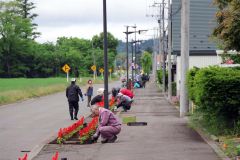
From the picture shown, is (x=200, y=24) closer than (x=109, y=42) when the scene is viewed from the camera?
Yes

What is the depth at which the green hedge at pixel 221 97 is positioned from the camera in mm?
14758

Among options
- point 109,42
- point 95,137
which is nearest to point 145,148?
point 95,137

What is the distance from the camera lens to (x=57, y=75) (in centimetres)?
11894

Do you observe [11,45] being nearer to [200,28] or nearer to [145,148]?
[200,28]

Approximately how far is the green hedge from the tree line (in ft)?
307

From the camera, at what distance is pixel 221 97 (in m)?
14.8

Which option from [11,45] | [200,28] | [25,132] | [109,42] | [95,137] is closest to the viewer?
A: [95,137]

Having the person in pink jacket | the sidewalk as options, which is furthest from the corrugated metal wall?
the person in pink jacket

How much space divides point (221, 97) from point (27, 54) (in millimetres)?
101220

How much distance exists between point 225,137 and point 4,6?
→ 360 feet

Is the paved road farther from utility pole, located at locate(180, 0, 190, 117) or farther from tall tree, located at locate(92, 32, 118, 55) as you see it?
tall tree, located at locate(92, 32, 118, 55)

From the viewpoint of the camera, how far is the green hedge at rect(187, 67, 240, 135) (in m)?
14.8

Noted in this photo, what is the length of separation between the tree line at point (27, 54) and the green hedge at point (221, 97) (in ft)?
307

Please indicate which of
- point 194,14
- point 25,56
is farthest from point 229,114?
point 25,56
